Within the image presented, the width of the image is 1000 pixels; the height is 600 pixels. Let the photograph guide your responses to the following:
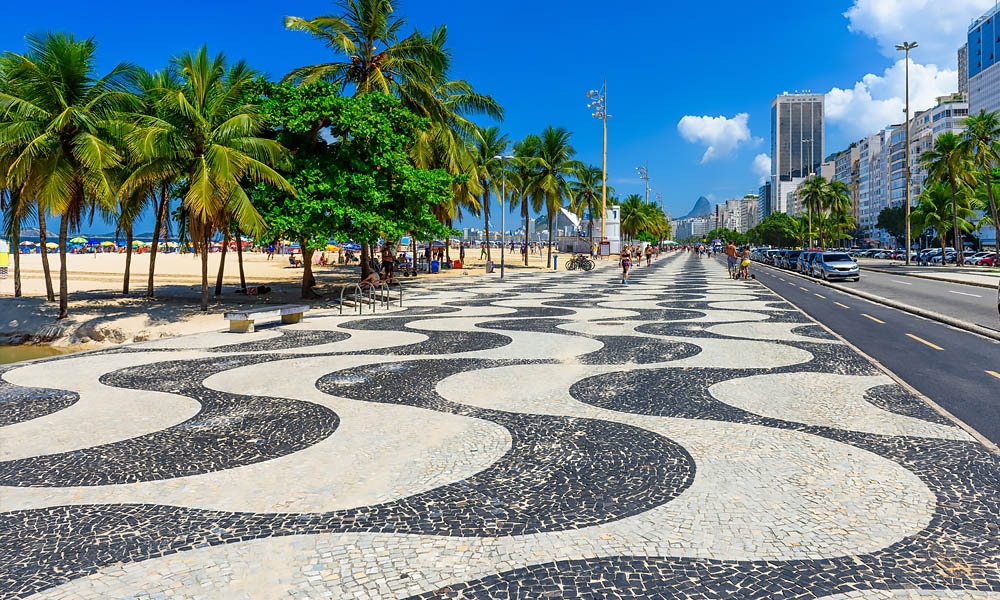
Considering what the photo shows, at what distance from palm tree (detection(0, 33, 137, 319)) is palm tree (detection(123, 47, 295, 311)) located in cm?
85

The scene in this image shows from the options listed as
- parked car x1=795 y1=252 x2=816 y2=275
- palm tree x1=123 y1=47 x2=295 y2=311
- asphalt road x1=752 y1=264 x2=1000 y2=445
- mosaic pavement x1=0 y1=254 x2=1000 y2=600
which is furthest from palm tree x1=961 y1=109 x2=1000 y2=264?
palm tree x1=123 y1=47 x2=295 y2=311

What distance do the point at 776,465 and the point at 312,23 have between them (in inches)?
872

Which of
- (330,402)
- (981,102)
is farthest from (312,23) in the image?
(981,102)

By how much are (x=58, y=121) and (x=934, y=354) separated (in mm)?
17860

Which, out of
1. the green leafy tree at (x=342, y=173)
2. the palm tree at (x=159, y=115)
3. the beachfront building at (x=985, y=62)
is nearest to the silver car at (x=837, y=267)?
the green leafy tree at (x=342, y=173)

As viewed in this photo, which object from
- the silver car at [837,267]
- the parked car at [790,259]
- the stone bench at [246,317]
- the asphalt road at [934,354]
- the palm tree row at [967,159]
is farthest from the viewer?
the parked car at [790,259]

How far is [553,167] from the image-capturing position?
51688mm

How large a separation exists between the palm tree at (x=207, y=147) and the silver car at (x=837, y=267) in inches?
1057

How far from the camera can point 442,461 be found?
5238mm

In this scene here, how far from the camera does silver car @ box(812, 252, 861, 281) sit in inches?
1257

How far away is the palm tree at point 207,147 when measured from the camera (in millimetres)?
15305

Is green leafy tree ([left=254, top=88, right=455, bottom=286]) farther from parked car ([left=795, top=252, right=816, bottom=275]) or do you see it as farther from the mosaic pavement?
parked car ([left=795, top=252, right=816, bottom=275])

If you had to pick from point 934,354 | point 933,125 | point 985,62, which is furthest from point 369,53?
point 985,62

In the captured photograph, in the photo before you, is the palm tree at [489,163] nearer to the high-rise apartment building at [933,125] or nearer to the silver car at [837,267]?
the silver car at [837,267]
